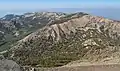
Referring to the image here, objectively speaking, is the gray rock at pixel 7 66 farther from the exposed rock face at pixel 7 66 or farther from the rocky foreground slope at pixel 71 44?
the rocky foreground slope at pixel 71 44

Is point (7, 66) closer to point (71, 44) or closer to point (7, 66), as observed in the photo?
point (7, 66)

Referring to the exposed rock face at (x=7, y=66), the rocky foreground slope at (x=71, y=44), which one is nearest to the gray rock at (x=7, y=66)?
the exposed rock face at (x=7, y=66)

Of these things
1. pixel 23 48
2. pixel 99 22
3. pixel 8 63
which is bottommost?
pixel 23 48

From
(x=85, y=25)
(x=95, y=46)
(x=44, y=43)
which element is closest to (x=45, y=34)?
(x=44, y=43)

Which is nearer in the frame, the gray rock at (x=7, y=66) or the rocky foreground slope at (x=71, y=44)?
the gray rock at (x=7, y=66)

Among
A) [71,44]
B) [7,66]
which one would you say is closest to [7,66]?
[7,66]

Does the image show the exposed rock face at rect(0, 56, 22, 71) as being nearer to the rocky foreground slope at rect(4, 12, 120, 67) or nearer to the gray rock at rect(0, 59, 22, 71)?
the gray rock at rect(0, 59, 22, 71)

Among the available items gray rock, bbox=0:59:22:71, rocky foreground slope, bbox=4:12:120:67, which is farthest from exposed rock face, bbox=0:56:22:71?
rocky foreground slope, bbox=4:12:120:67

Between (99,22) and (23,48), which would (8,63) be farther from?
(99,22)
